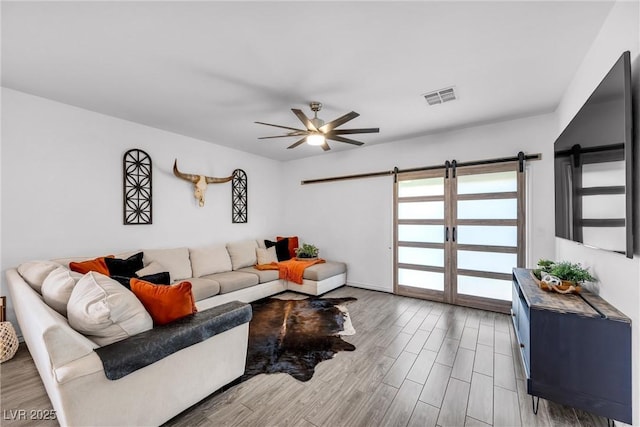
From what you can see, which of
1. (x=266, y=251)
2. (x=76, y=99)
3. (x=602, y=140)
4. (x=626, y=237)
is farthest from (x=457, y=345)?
(x=76, y=99)

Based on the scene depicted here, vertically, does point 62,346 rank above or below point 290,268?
above

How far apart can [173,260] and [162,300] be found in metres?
2.26

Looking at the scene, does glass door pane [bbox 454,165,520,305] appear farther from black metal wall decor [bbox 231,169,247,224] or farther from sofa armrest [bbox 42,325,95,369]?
sofa armrest [bbox 42,325,95,369]

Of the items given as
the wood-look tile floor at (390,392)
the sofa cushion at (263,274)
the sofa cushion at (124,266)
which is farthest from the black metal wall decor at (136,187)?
the wood-look tile floor at (390,392)

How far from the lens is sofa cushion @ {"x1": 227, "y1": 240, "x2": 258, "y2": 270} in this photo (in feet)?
15.4

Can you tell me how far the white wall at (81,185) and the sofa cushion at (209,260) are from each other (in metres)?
0.36

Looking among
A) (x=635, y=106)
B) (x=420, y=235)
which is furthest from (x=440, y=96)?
(x=420, y=235)

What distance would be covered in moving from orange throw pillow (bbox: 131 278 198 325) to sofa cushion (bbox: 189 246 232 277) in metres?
2.28

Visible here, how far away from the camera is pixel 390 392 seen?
2.08m

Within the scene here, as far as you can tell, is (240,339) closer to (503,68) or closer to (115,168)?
(115,168)

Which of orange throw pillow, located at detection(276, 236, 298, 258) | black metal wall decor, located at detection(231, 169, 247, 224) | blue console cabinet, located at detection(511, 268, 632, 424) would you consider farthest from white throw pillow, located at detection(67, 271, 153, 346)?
orange throw pillow, located at detection(276, 236, 298, 258)

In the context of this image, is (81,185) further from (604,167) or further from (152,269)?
(604,167)

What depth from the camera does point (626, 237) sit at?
1512 mm

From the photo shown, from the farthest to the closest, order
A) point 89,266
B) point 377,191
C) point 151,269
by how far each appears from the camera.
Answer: point 377,191, point 151,269, point 89,266
